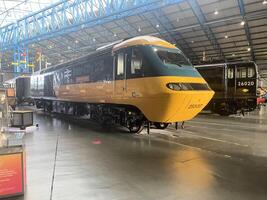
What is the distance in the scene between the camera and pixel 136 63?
26.2 ft

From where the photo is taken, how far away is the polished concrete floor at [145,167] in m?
3.89

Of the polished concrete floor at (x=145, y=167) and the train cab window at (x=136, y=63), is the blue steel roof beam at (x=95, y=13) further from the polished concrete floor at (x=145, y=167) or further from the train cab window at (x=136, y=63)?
the polished concrete floor at (x=145, y=167)

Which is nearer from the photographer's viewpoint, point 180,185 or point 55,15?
point 180,185

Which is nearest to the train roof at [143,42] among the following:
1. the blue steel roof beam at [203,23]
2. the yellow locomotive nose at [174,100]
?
the yellow locomotive nose at [174,100]

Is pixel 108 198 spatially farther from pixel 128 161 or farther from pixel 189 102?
pixel 189 102

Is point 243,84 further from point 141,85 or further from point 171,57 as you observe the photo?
point 141,85

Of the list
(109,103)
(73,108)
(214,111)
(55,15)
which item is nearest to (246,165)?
(109,103)

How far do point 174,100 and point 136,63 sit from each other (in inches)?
71.3

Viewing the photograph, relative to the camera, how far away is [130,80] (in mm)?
8141

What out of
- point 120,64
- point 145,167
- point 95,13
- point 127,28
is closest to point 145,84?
point 120,64

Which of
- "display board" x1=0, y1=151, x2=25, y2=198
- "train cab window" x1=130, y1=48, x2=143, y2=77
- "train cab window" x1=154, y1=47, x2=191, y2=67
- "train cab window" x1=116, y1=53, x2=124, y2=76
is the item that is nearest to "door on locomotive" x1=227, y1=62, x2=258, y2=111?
"train cab window" x1=154, y1=47, x2=191, y2=67

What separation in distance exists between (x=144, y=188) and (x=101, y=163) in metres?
1.57

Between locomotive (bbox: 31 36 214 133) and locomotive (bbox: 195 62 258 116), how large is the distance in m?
8.92

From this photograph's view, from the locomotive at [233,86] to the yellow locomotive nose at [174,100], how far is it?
9.01 metres
